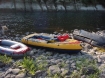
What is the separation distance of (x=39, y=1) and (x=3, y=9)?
19.0ft

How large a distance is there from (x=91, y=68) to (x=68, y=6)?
2887cm

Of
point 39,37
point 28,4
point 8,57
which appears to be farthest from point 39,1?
point 8,57

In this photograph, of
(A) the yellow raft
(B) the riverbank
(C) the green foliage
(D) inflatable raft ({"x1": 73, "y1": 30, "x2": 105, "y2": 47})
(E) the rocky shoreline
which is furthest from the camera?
(B) the riverbank

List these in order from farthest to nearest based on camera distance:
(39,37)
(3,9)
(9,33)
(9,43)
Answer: (3,9), (9,33), (39,37), (9,43)

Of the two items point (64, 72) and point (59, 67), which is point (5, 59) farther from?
point (64, 72)

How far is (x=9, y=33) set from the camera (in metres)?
20.2

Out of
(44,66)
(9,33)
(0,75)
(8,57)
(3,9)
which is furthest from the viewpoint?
(3,9)

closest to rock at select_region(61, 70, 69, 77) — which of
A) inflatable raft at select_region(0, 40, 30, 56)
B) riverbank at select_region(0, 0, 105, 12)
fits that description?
inflatable raft at select_region(0, 40, 30, 56)

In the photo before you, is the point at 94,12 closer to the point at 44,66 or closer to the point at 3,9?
the point at 3,9

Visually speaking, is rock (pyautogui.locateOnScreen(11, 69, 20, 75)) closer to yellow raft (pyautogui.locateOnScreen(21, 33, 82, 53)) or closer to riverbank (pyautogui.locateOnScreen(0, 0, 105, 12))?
yellow raft (pyautogui.locateOnScreen(21, 33, 82, 53))

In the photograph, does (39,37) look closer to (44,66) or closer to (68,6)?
(44,66)

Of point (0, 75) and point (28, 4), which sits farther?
point (28, 4)

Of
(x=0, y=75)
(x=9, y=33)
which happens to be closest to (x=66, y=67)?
(x=0, y=75)

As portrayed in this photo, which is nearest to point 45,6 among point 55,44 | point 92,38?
point 92,38
